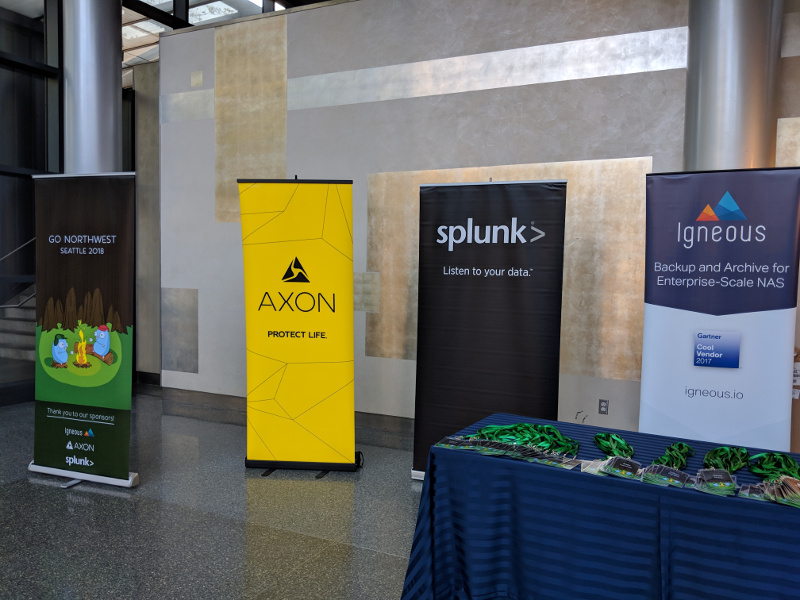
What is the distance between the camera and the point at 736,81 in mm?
3432

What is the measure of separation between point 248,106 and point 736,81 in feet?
12.8

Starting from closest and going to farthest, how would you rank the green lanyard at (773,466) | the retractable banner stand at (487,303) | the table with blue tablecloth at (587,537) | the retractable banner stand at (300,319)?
the table with blue tablecloth at (587,537) → the green lanyard at (773,466) → the retractable banner stand at (487,303) → the retractable banner stand at (300,319)

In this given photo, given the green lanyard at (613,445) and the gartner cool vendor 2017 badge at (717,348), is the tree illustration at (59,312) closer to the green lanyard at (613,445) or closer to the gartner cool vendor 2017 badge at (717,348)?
the green lanyard at (613,445)

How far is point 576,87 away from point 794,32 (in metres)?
1.29

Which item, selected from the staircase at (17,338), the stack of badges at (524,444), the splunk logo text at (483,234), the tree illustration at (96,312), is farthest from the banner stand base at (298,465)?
the staircase at (17,338)

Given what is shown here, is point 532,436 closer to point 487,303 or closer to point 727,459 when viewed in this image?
point 727,459

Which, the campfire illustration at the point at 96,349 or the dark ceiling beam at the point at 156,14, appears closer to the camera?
the campfire illustration at the point at 96,349

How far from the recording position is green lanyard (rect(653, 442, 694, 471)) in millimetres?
1954

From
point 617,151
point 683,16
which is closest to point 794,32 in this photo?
point 683,16

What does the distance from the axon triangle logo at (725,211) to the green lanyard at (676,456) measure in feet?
4.89

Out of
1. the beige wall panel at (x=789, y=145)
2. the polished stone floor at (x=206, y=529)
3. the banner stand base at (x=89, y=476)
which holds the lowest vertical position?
the polished stone floor at (x=206, y=529)

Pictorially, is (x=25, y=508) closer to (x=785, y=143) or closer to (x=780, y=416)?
(x=780, y=416)

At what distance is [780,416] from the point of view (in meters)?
3.08

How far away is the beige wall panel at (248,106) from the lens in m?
5.42
